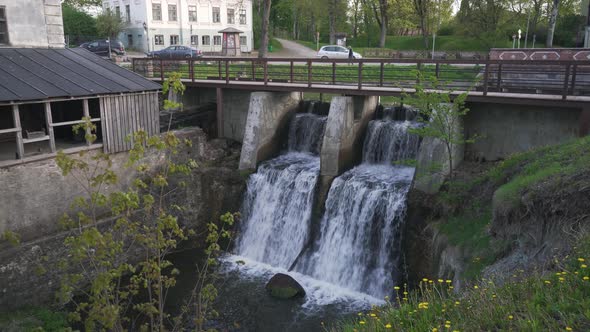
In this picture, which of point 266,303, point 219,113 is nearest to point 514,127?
point 266,303

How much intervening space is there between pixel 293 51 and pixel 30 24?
38183 mm

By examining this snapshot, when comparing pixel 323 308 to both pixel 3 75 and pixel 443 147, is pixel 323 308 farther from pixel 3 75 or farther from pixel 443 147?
pixel 3 75

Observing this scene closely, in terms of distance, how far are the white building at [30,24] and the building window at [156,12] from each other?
30.0 meters

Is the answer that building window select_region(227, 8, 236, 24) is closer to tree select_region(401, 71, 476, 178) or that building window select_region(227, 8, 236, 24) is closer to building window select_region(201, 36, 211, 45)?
building window select_region(201, 36, 211, 45)

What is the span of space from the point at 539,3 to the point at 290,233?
3496 cm

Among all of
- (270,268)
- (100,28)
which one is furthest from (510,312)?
(100,28)

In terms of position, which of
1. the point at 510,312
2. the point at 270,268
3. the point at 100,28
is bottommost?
the point at 270,268

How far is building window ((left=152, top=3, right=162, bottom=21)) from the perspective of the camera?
1842 inches

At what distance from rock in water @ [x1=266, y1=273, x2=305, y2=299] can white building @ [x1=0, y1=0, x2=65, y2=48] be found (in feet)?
39.8

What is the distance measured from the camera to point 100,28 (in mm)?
45594

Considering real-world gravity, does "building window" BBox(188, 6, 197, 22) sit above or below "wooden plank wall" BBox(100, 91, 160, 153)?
above

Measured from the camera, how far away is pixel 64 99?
15047 millimetres

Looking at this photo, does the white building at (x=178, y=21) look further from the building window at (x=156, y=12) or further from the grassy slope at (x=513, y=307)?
the grassy slope at (x=513, y=307)

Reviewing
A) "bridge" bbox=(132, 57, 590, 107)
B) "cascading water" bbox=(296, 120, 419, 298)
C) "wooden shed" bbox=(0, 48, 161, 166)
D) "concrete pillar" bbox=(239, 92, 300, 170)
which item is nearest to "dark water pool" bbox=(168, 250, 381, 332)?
"cascading water" bbox=(296, 120, 419, 298)
